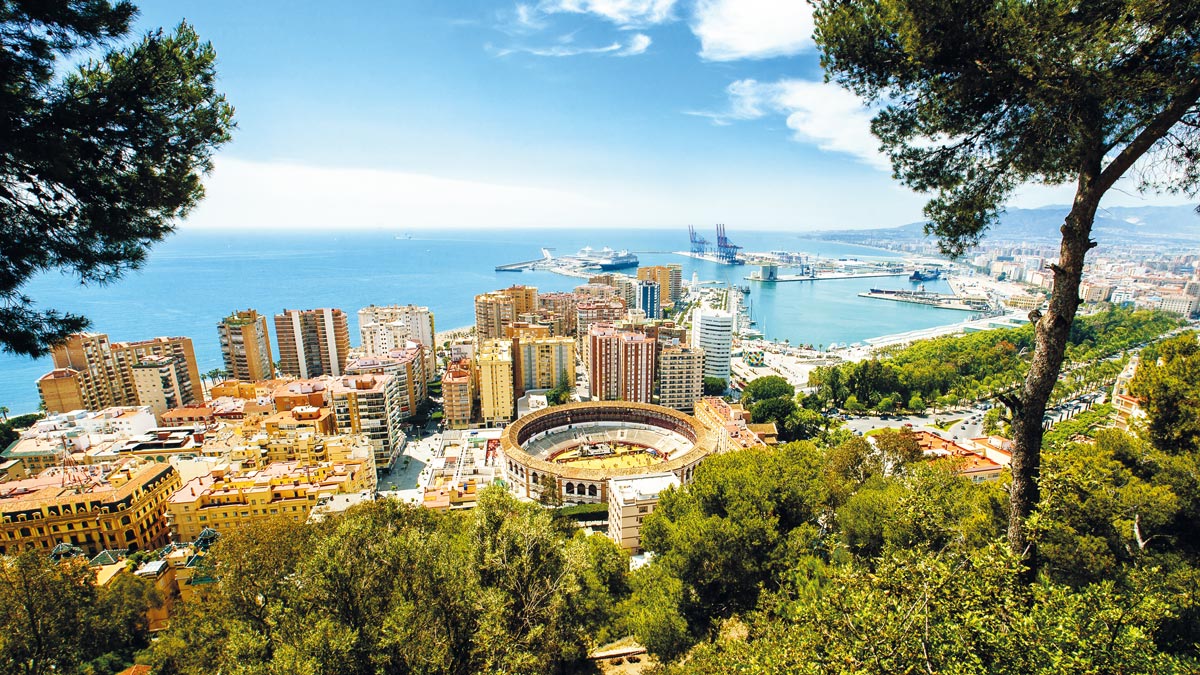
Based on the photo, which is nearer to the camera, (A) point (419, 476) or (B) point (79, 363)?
(A) point (419, 476)

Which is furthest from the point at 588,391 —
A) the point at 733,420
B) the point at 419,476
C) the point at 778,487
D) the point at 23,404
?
the point at 23,404

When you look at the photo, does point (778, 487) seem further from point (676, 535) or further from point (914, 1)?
point (914, 1)

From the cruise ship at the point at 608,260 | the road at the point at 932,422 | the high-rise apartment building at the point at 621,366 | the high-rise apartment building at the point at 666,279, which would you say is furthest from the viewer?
the cruise ship at the point at 608,260

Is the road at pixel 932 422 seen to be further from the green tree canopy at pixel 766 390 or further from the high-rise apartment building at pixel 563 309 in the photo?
the high-rise apartment building at pixel 563 309

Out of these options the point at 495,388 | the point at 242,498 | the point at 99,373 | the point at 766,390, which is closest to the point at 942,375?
the point at 766,390

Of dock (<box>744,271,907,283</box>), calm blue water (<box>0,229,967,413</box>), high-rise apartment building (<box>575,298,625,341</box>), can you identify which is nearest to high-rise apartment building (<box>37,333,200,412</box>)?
calm blue water (<box>0,229,967,413</box>)

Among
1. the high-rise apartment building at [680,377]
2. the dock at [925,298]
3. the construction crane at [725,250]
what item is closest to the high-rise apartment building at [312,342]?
the high-rise apartment building at [680,377]
